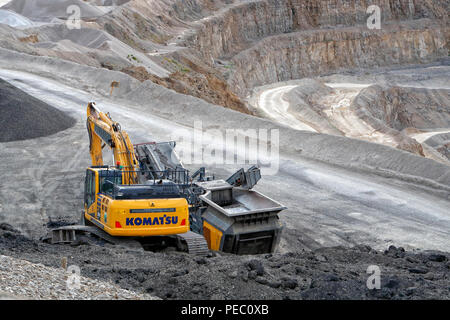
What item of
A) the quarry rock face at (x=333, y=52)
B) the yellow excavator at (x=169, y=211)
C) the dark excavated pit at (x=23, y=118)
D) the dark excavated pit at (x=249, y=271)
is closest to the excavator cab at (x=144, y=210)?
the yellow excavator at (x=169, y=211)

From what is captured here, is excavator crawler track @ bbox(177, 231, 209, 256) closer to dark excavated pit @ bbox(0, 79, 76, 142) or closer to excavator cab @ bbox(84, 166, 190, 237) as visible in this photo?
excavator cab @ bbox(84, 166, 190, 237)

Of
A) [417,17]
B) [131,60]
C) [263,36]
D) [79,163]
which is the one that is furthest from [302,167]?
[417,17]

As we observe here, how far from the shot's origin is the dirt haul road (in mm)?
13664

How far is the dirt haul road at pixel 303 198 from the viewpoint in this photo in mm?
13664

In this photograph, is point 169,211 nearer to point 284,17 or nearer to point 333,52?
point 284,17

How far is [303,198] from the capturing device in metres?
16.2

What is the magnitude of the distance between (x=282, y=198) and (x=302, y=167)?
3.13 m

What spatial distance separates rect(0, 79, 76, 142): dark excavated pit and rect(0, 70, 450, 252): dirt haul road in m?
0.42

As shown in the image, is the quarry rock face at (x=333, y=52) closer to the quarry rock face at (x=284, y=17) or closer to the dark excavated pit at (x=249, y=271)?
the quarry rock face at (x=284, y=17)

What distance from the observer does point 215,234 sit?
11.0 m

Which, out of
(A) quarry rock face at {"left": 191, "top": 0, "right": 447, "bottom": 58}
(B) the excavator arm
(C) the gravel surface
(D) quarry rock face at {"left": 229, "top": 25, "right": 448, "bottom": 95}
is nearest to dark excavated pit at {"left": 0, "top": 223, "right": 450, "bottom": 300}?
(C) the gravel surface

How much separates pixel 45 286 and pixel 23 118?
15.5 meters

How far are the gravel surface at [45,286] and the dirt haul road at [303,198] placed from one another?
533 cm
